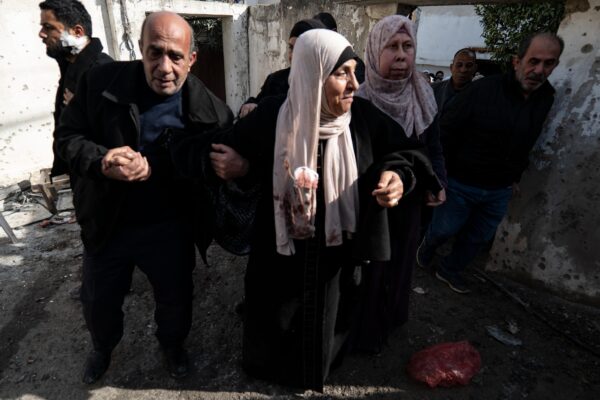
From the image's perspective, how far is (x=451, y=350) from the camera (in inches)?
97.3

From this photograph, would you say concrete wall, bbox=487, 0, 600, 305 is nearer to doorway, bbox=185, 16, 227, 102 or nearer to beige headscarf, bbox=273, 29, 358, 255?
beige headscarf, bbox=273, 29, 358, 255

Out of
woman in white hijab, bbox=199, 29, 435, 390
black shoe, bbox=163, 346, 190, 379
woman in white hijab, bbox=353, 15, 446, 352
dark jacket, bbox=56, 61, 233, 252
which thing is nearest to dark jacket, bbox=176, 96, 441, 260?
woman in white hijab, bbox=199, 29, 435, 390

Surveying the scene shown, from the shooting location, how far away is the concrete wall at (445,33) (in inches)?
526

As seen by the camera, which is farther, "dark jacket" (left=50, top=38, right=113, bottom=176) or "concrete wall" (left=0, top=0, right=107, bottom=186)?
"concrete wall" (left=0, top=0, right=107, bottom=186)

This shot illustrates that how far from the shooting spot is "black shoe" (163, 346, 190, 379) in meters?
2.38

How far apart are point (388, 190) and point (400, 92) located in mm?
894

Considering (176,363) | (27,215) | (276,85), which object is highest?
(276,85)

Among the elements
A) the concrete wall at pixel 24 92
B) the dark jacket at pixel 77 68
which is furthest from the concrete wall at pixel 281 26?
the concrete wall at pixel 24 92

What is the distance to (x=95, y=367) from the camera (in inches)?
92.4

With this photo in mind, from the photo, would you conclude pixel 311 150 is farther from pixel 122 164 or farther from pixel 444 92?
pixel 444 92

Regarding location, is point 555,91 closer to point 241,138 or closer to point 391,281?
point 391,281

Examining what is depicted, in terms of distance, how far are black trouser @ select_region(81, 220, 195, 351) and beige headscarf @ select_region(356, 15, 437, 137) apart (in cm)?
139

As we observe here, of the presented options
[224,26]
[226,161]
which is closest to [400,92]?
[226,161]

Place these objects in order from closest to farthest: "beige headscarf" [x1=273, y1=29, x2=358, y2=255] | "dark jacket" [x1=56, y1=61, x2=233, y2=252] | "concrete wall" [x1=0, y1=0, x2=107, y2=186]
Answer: "beige headscarf" [x1=273, y1=29, x2=358, y2=255], "dark jacket" [x1=56, y1=61, x2=233, y2=252], "concrete wall" [x1=0, y1=0, x2=107, y2=186]
